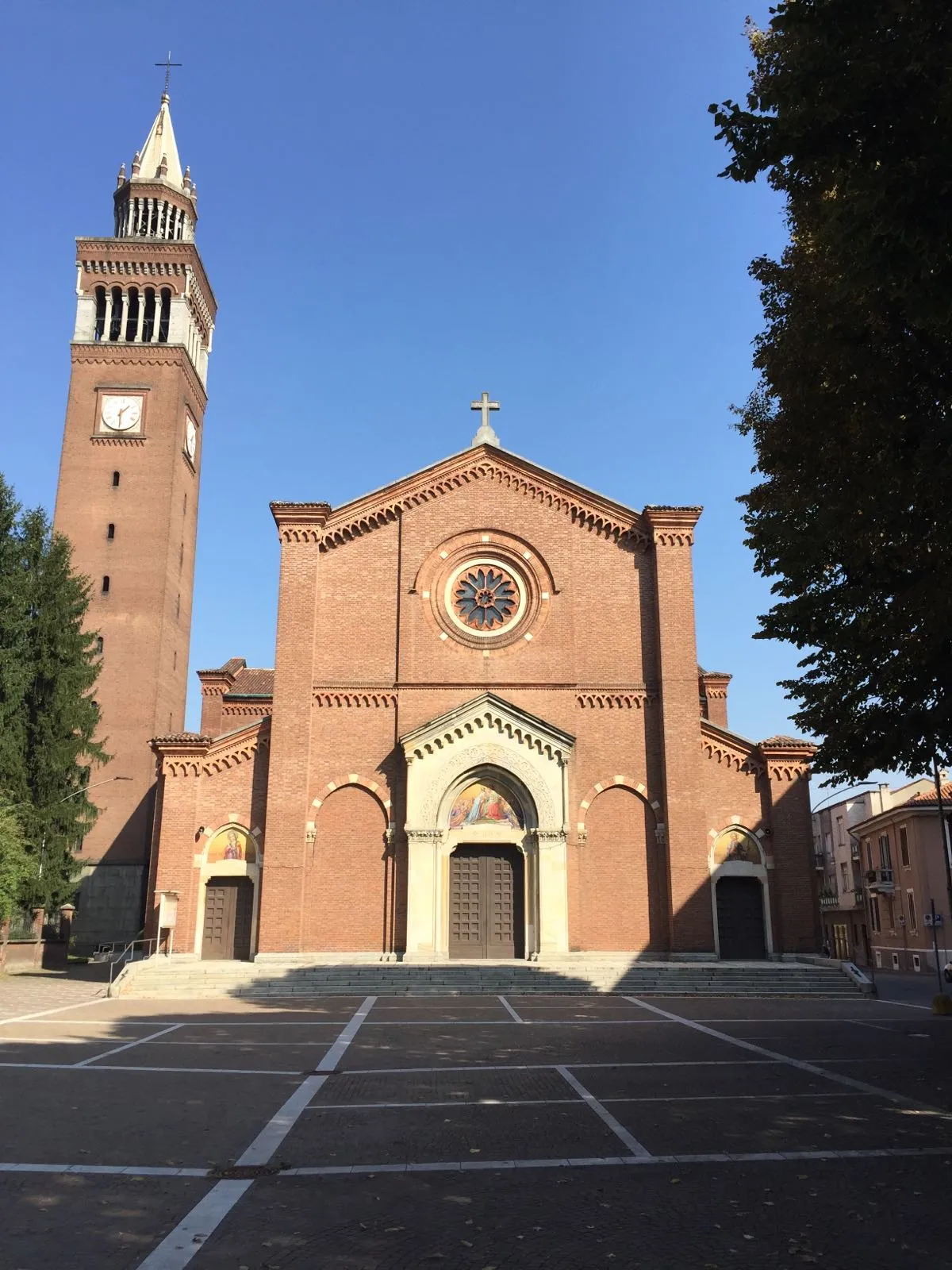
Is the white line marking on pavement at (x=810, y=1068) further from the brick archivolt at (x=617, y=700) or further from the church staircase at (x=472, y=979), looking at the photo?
the brick archivolt at (x=617, y=700)

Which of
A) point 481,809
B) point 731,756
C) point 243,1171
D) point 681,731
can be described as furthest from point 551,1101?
point 731,756

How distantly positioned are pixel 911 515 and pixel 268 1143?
908 cm

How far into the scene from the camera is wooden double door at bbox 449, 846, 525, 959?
27.3 m

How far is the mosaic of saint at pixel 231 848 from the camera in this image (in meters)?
27.7

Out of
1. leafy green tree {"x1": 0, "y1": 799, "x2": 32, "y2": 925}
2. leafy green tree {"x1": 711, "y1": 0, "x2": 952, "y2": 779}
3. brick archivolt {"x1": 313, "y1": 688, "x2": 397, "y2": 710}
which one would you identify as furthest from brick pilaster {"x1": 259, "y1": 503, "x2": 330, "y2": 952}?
leafy green tree {"x1": 711, "y1": 0, "x2": 952, "y2": 779}

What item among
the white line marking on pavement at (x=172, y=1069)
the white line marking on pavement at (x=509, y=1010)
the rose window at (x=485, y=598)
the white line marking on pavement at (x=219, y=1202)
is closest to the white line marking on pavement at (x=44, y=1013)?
the white line marking on pavement at (x=172, y=1069)

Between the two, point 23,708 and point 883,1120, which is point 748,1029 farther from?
point 23,708

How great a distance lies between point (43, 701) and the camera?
112 ft

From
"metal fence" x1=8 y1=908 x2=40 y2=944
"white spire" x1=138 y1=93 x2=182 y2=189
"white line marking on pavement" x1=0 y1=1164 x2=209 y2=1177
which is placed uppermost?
"white spire" x1=138 y1=93 x2=182 y2=189

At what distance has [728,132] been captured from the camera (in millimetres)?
8148

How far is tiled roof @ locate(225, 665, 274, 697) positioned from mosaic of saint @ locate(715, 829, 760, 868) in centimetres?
1813

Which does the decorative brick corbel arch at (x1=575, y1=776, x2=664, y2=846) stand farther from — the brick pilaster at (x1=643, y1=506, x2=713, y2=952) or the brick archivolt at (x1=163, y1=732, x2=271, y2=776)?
the brick archivolt at (x1=163, y1=732, x2=271, y2=776)

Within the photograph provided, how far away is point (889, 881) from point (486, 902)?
2824cm

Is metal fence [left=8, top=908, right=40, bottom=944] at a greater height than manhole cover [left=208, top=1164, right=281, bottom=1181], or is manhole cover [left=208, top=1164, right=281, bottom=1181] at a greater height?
metal fence [left=8, top=908, right=40, bottom=944]
